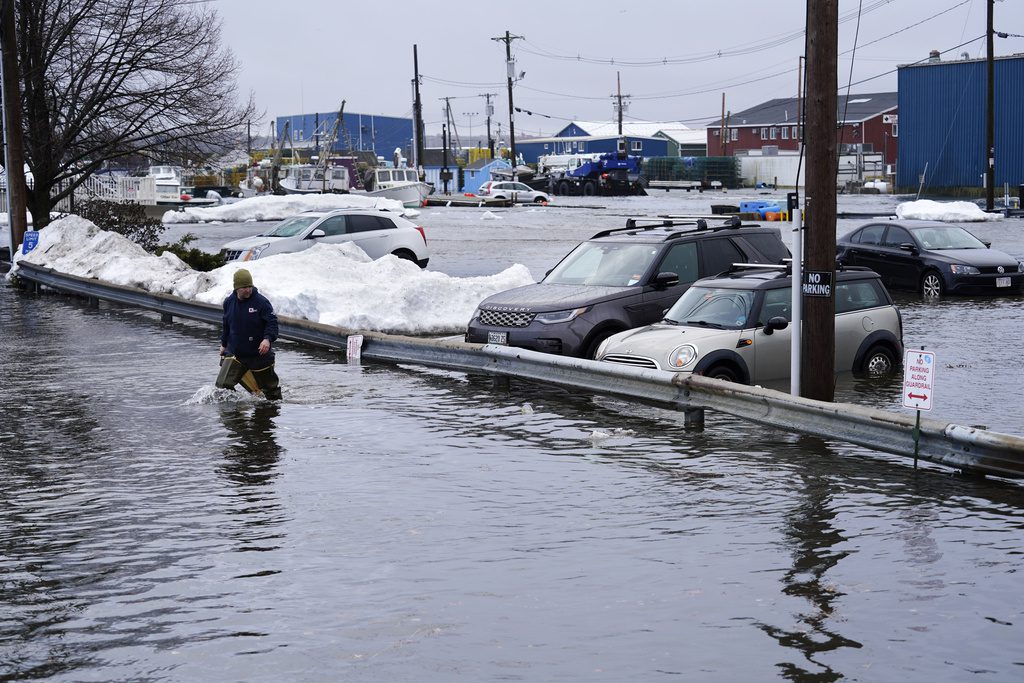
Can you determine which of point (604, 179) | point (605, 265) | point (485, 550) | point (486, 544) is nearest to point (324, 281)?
point (605, 265)

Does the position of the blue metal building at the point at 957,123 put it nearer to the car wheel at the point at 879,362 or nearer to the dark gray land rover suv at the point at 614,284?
the dark gray land rover suv at the point at 614,284

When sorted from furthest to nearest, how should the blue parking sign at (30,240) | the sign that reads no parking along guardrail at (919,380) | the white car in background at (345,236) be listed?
the blue parking sign at (30,240) → the white car in background at (345,236) → the sign that reads no parking along guardrail at (919,380)

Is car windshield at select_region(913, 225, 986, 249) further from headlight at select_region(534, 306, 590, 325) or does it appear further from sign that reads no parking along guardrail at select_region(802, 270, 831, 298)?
sign that reads no parking along guardrail at select_region(802, 270, 831, 298)

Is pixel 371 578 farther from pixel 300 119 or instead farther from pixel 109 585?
pixel 300 119

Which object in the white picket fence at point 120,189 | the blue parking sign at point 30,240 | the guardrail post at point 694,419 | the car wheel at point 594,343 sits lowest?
the guardrail post at point 694,419

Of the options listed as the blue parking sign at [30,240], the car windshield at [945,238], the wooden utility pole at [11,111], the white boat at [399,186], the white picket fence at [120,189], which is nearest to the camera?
the car windshield at [945,238]

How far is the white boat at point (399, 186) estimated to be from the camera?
2886 inches

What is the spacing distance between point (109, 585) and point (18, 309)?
1976 centimetres

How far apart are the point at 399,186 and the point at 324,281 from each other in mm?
53599

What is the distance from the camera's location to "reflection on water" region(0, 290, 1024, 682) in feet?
20.1

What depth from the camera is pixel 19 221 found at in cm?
3175

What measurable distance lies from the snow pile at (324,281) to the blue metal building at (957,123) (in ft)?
166

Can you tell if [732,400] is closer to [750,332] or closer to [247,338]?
[750,332]

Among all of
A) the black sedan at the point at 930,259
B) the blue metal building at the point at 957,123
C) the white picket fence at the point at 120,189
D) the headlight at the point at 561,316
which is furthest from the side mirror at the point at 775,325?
the blue metal building at the point at 957,123
